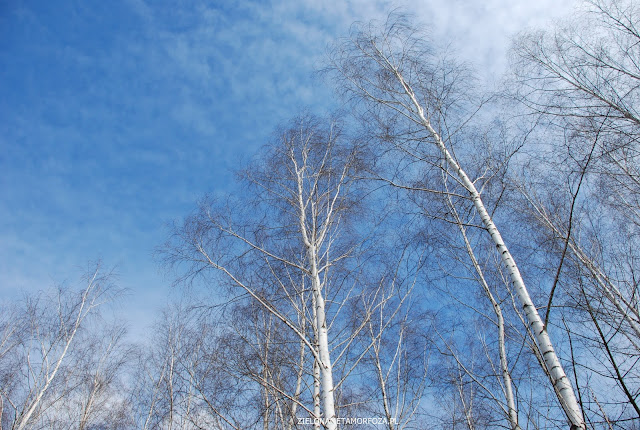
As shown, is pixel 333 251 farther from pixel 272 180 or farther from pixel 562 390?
pixel 562 390

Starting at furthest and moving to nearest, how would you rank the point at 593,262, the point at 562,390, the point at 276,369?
the point at 593,262, the point at 276,369, the point at 562,390

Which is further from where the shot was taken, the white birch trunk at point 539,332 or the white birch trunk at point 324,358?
the white birch trunk at point 324,358

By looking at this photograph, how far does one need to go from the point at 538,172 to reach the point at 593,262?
1.91 metres

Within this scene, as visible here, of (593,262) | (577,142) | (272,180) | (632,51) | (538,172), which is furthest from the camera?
(538,172)

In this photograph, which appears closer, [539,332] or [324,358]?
[539,332]

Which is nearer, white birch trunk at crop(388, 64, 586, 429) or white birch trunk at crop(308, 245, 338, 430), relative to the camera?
white birch trunk at crop(388, 64, 586, 429)

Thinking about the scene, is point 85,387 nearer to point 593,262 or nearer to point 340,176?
point 340,176

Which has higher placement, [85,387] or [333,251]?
[333,251]

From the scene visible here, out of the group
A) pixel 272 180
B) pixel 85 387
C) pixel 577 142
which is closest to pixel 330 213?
pixel 272 180

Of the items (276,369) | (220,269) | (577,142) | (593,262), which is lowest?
(276,369)

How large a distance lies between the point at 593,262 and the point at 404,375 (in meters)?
3.75

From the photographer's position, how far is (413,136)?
5.36 metres

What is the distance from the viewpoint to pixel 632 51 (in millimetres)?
5105

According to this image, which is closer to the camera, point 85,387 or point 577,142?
point 577,142
